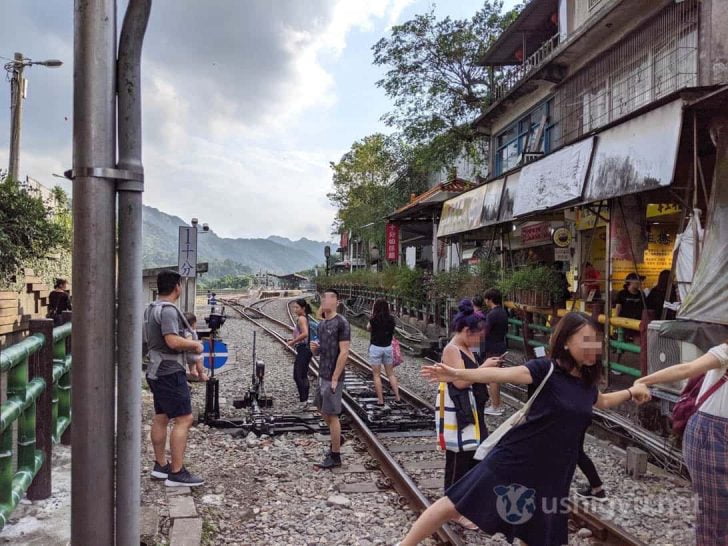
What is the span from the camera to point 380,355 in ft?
28.9

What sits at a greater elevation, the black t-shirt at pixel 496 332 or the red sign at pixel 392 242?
the red sign at pixel 392 242

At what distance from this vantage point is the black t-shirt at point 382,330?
8673mm

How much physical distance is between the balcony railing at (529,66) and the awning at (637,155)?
7.90 m

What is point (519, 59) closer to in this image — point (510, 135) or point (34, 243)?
point (510, 135)

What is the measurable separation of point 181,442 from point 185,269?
7471 mm

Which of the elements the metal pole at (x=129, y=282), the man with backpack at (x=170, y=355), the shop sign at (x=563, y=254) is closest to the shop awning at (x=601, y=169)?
the shop sign at (x=563, y=254)

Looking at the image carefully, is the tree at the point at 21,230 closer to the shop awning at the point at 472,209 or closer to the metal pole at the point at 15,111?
the metal pole at the point at 15,111

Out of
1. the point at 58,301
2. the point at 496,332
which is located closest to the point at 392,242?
the point at 58,301

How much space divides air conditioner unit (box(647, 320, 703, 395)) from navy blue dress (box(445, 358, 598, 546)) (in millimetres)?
3257

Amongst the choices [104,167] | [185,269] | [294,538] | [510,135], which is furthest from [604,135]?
[510,135]

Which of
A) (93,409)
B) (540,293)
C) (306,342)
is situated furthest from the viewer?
(540,293)

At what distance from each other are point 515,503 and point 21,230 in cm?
1257

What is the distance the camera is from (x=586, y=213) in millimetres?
12555

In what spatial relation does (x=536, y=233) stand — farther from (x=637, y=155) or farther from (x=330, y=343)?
(x=330, y=343)
